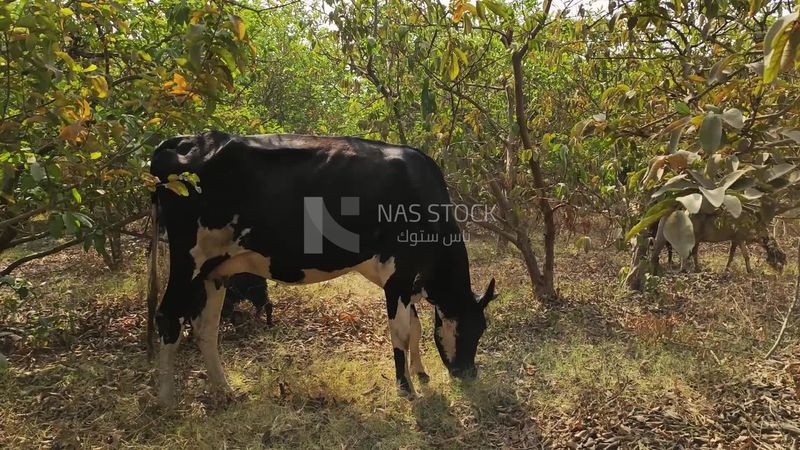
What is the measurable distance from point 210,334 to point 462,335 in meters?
2.32

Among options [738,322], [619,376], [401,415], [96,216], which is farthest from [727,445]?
[96,216]

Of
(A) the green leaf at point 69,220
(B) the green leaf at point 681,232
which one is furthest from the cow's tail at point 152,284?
(B) the green leaf at point 681,232

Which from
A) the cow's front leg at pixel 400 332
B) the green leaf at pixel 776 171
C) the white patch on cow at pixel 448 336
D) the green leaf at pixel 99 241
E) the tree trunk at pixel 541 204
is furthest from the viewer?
the tree trunk at pixel 541 204

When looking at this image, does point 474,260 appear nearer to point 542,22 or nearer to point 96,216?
point 542,22

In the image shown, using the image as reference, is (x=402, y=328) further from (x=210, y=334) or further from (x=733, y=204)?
(x=733, y=204)

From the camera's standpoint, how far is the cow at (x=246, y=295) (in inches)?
262

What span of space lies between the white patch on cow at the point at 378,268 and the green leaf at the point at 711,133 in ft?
10.9

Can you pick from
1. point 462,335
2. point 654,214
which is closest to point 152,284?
point 462,335

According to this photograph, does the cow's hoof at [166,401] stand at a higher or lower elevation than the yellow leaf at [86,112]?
lower

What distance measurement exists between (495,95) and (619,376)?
661 cm

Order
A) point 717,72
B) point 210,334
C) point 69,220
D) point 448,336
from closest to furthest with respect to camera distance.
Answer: point 69,220, point 717,72, point 210,334, point 448,336

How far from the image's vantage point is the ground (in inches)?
160

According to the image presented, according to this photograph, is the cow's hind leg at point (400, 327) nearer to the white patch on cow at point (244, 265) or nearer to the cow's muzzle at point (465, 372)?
the cow's muzzle at point (465, 372)

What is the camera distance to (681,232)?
1.47m
